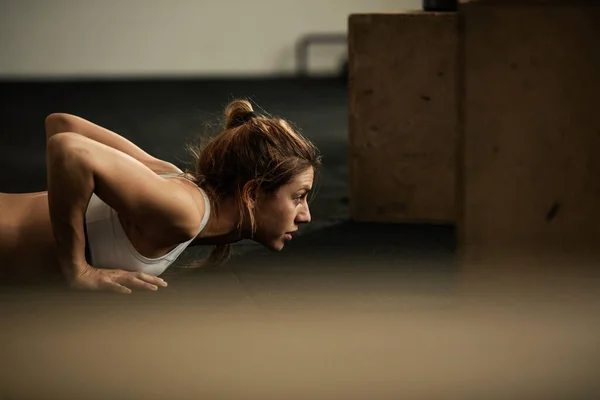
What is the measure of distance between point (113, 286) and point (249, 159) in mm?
441

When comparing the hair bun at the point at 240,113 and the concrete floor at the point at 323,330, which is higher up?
the hair bun at the point at 240,113

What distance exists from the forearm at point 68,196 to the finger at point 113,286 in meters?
0.07

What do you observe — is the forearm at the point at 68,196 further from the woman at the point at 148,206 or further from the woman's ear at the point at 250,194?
the woman's ear at the point at 250,194

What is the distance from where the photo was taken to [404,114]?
149 inches

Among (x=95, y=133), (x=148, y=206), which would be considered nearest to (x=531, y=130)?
(x=148, y=206)

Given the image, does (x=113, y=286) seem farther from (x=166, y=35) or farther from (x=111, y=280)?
(x=166, y=35)

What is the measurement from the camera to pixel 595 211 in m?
2.45

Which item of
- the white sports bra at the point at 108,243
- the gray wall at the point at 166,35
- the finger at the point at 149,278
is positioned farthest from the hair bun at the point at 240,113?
the gray wall at the point at 166,35

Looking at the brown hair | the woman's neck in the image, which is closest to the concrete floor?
the woman's neck

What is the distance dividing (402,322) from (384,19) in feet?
5.25

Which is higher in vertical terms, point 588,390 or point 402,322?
point 588,390

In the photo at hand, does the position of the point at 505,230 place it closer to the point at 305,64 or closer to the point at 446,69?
the point at 446,69

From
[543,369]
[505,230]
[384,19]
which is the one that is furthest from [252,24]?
[543,369]

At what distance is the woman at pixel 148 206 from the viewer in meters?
2.31
